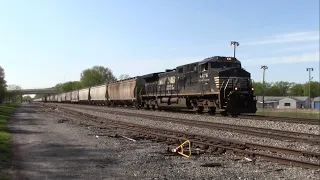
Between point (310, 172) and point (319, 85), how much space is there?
155 meters

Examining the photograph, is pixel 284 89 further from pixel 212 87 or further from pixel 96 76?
pixel 212 87

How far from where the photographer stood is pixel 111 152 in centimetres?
1027

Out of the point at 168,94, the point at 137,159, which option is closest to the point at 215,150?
the point at 137,159

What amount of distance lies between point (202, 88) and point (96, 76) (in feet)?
428

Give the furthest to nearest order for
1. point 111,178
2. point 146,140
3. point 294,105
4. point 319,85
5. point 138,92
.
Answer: point 319,85, point 294,105, point 138,92, point 146,140, point 111,178

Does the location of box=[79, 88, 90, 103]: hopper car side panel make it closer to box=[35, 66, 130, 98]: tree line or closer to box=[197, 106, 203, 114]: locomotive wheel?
box=[197, 106, 203, 114]: locomotive wheel

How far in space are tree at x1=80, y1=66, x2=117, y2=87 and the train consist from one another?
114496 mm

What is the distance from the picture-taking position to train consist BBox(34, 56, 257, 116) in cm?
2158

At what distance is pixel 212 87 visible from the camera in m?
22.6

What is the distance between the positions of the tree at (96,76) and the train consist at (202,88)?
114 meters

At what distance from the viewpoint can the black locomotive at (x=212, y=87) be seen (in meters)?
21.5

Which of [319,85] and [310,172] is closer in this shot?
[310,172]

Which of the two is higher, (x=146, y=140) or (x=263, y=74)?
(x=263, y=74)

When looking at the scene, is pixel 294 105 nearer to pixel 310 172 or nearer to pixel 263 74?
pixel 263 74
